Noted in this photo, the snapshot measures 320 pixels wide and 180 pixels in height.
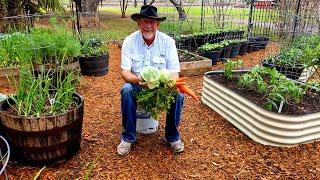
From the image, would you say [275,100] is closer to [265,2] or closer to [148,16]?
[148,16]

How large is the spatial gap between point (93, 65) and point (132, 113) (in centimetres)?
245

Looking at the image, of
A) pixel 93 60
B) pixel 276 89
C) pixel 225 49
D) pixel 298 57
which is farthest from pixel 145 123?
pixel 225 49

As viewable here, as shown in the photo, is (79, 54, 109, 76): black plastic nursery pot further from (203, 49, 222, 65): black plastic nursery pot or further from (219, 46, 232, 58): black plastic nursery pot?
(219, 46, 232, 58): black plastic nursery pot

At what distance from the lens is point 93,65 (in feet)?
16.5

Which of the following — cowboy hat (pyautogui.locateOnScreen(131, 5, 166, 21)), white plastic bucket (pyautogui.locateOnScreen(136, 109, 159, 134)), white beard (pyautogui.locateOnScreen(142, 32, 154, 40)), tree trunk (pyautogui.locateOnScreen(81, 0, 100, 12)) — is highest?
tree trunk (pyautogui.locateOnScreen(81, 0, 100, 12))

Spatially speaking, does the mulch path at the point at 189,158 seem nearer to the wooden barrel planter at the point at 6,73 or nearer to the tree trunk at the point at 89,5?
the wooden barrel planter at the point at 6,73

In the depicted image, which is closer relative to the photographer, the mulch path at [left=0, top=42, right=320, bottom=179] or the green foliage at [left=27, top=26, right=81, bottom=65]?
the mulch path at [left=0, top=42, right=320, bottom=179]

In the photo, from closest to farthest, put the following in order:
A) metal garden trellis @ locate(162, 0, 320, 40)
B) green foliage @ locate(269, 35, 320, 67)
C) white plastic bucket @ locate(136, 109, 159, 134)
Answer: white plastic bucket @ locate(136, 109, 159, 134) → green foliage @ locate(269, 35, 320, 67) → metal garden trellis @ locate(162, 0, 320, 40)

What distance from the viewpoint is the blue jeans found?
2.76m

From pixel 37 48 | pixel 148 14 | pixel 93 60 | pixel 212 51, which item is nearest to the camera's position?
pixel 148 14

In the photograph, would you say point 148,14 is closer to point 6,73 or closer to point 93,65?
point 93,65

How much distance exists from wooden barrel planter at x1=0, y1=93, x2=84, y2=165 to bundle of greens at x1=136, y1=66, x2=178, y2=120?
564 millimetres

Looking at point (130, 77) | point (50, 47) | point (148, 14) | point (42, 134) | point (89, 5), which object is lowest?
point (42, 134)

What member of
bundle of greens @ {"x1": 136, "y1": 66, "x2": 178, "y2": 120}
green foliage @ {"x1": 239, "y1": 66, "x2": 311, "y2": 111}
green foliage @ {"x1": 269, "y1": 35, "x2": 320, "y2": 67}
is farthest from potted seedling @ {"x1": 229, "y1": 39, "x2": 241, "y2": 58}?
bundle of greens @ {"x1": 136, "y1": 66, "x2": 178, "y2": 120}
